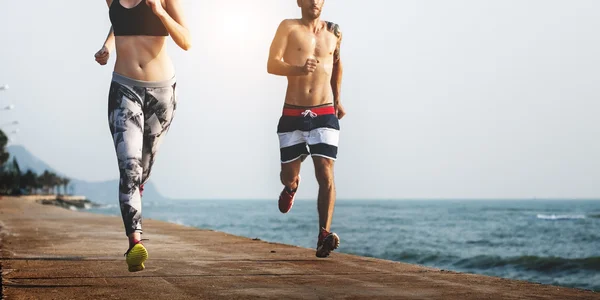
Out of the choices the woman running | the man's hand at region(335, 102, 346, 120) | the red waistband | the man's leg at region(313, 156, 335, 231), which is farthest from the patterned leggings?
the man's hand at region(335, 102, 346, 120)

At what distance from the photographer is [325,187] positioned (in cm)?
770

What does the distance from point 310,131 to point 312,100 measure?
279mm

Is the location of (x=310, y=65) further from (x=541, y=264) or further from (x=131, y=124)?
(x=541, y=264)

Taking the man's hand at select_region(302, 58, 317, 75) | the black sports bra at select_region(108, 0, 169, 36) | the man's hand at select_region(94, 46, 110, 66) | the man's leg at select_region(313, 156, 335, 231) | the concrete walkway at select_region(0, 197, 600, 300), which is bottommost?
the concrete walkway at select_region(0, 197, 600, 300)

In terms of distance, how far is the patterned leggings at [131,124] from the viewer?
20.3ft

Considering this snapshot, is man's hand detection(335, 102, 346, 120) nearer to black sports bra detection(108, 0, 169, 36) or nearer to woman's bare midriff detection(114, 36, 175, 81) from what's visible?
woman's bare midriff detection(114, 36, 175, 81)

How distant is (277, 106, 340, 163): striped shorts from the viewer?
7.60 m

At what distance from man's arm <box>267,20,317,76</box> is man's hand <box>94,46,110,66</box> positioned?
64.5 inches

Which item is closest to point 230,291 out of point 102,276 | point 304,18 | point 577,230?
point 102,276

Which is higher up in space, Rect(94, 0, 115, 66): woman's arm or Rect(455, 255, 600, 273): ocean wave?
Rect(94, 0, 115, 66): woman's arm

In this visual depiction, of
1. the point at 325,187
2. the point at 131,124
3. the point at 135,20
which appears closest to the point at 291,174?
the point at 325,187

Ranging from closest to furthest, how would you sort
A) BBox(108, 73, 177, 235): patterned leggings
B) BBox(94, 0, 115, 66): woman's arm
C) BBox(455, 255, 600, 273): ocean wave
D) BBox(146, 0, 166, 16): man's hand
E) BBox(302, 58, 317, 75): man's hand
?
BBox(146, 0, 166, 16): man's hand < BBox(108, 73, 177, 235): patterned leggings < BBox(94, 0, 115, 66): woman's arm < BBox(302, 58, 317, 75): man's hand < BBox(455, 255, 600, 273): ocean wave

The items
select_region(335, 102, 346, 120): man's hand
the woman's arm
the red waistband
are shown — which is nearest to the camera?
the woman's arm

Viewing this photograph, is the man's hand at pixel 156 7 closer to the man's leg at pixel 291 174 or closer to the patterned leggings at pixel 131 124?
the patterned leggings at pixel 131 124
